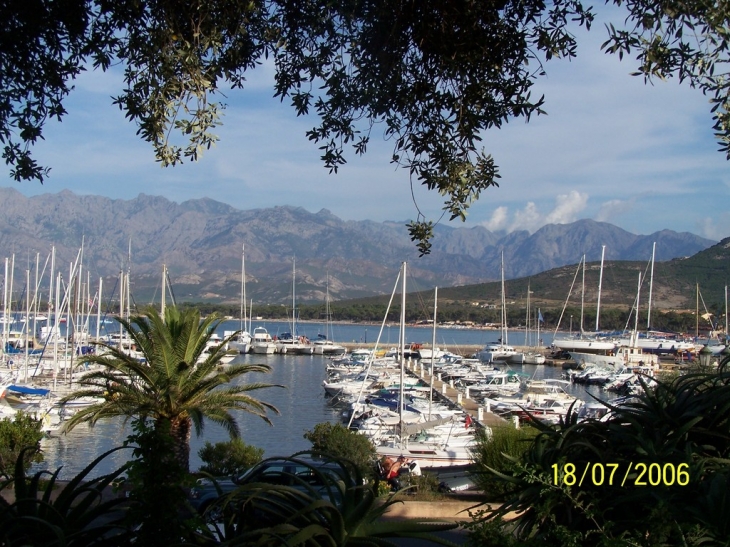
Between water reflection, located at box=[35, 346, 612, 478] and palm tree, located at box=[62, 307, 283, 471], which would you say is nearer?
palm tree, located at box=[62, 307, 283, 471]

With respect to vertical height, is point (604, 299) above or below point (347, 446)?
above

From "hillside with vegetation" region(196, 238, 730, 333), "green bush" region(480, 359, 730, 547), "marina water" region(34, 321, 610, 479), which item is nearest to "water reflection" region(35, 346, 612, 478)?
"marina water" region(34, 321, 610, 479)

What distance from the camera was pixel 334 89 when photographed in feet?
21.8

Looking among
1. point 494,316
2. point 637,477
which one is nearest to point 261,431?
point 637,477

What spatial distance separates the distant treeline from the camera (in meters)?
100

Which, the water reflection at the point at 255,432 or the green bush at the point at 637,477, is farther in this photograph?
the water reflection at the point at 255,432

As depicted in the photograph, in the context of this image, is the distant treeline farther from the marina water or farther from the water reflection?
the water reflection

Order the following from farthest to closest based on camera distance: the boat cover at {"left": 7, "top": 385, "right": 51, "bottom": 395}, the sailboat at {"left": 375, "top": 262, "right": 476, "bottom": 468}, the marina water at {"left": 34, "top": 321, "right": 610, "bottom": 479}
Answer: the boat cover at {"left": 7, "top": 385, "right": 51, "bottom": 395} < the marina water at {"left": 34, "top": 321, "right": 610, "bottom": 479} < the sailboat at {"left": 375, "top": 262, "right": 476, "bottom": 468}

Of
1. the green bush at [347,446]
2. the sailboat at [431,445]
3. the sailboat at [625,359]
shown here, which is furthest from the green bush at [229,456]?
the sailboat at [625,359]

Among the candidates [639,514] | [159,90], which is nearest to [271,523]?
[639,514]

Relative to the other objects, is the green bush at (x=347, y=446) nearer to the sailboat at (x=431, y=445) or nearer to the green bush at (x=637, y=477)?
the sailboat at (x=431, y=445)

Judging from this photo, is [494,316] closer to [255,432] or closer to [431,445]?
[255,432]

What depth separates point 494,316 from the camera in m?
131

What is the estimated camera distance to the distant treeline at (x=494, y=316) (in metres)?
100
